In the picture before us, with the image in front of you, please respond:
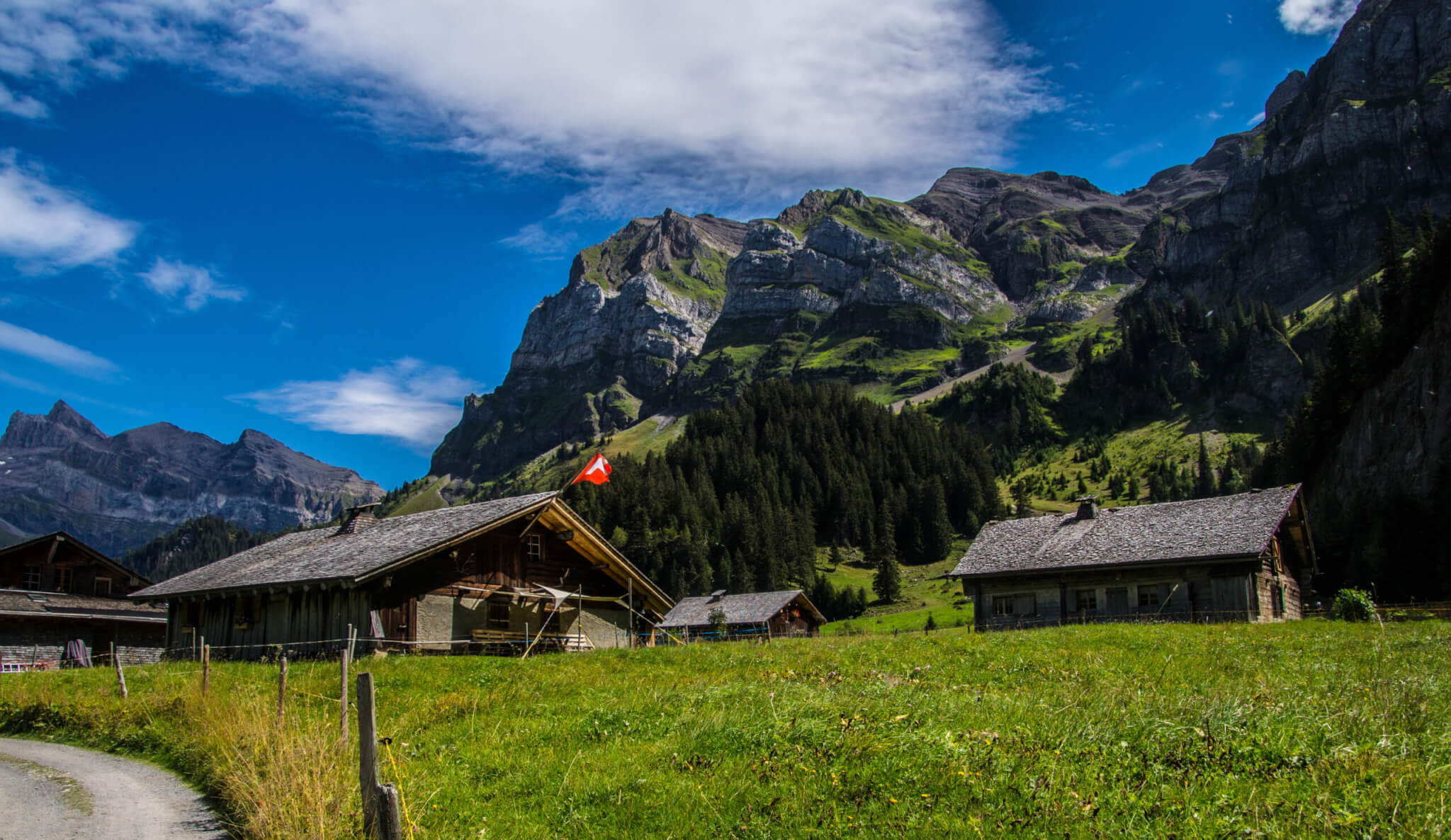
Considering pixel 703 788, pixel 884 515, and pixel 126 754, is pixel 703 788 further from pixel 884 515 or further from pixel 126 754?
pixel 884 515

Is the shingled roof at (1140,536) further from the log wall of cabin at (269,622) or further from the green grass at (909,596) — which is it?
the log wall of cabin at (269,622)

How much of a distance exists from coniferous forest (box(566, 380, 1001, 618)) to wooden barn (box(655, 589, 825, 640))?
2874 cm

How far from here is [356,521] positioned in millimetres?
37031

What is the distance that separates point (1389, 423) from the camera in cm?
7062

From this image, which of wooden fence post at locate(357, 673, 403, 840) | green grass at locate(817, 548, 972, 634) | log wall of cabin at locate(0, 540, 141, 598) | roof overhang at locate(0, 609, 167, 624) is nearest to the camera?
wooden fence post at locate(357, 673, 403, 840)

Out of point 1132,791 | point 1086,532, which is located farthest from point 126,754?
point 1086,532

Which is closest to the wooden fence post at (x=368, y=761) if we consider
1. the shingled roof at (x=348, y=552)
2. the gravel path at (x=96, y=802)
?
the gravel path at (x=96, y=802)

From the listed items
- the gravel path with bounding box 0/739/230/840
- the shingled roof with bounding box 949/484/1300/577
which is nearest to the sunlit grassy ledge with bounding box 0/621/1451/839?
the gravel path with bounding box 0/739/230/840

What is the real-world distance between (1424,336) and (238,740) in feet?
268

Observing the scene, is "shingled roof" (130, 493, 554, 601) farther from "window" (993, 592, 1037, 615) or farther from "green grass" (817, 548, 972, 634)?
"green grass" (817, 548, 972, 634)

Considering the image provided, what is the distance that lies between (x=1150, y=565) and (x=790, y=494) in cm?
11085

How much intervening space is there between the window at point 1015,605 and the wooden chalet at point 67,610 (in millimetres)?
43210

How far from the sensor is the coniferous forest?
124 meters

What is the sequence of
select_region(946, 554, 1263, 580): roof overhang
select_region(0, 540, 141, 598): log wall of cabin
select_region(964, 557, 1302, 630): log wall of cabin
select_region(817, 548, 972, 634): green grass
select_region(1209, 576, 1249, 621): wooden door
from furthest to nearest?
select_region(817, 548, 972, 634): green grass → select_region(0, 540, 141, 598): log wall of cabin → select_region(964, 557, 1302, 630): log wall of cabin → select_region(946, 554, 1263, 580): roof overhang → select_region(1209, 576, 1249, 621): wooden door
